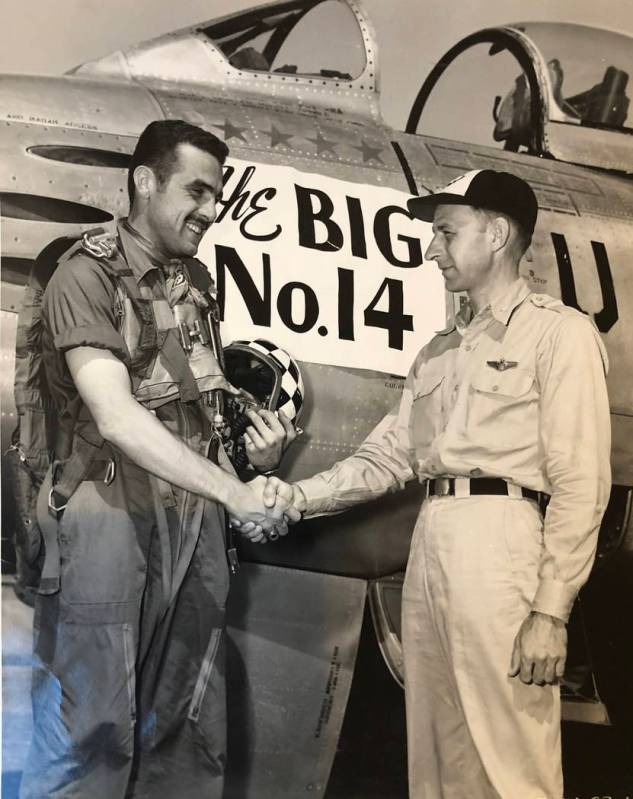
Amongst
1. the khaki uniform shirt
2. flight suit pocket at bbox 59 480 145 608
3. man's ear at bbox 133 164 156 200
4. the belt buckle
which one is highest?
man's ear at bbox 133 164 156 200

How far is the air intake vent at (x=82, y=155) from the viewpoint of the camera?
2762 mm

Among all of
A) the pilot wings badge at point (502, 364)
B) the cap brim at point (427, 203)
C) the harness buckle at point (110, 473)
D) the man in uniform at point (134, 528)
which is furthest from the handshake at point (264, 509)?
the cap brim at point (427, 203)

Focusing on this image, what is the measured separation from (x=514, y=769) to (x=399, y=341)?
128 centimetres

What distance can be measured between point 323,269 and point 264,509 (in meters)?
0.75

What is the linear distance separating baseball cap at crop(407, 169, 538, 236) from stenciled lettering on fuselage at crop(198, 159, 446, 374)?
0.06 metres

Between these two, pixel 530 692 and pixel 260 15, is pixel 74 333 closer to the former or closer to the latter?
pixel 260 15

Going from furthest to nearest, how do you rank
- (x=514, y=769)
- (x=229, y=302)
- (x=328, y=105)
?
(x=328, y=105), (x=229, y=302), (x=514, y=769)

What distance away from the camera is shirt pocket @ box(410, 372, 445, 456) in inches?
111

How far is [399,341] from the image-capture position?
2.93 meters

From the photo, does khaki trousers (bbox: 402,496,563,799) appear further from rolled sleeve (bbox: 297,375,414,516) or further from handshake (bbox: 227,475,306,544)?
handshake (bbox: 227,475,306,544)

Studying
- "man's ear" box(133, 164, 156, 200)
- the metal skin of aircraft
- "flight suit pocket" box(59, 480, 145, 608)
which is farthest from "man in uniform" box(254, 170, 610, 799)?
"man's ear" box(133, 164, 156, 200)

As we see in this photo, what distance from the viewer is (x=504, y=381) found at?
2.77 metres

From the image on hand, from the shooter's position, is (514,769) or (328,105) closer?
(514,769)

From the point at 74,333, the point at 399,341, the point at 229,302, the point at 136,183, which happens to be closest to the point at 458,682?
the point at 399,341
